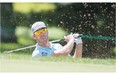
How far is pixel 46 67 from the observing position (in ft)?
16.2

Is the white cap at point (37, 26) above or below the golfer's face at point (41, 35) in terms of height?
above

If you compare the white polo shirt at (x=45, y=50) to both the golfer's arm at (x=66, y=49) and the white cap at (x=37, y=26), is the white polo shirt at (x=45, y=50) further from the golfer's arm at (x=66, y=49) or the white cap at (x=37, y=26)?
the white cap at (x=37, y=26)

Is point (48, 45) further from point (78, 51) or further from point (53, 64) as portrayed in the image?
point (53, 64)

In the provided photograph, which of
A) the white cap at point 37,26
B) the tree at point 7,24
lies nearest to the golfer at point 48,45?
the white cap at point 37,26

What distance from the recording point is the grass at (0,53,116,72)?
16.0 ft

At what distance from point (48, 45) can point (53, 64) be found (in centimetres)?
70

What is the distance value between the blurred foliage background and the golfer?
24 cm

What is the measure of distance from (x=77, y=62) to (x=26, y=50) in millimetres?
1101

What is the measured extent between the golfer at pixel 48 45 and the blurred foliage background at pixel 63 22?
0.78ft

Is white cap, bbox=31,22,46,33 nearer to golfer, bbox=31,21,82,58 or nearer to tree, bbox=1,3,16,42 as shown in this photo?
golfer, bbox=31,21,82,58

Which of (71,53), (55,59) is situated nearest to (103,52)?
(71,53)

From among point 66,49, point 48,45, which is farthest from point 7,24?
point 66,49

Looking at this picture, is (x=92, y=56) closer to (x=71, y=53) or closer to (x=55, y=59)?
(x=71, y=53)

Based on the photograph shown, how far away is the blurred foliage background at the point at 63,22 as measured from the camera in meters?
6.15
